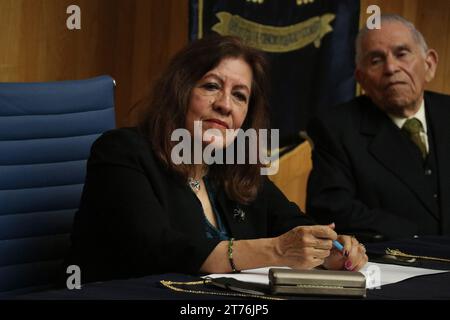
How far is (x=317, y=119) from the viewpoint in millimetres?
3781

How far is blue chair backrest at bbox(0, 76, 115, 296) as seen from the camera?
2758 millimetres

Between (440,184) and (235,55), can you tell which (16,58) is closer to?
(235,55)

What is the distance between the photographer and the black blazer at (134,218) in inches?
95.0

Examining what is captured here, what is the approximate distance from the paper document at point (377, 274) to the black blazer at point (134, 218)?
128 millimetres

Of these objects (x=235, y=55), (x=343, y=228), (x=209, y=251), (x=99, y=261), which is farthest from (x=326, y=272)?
(x=343, y=228)

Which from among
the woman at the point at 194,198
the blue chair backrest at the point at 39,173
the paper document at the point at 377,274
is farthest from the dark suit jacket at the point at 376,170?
the paper document at the point at 377,274

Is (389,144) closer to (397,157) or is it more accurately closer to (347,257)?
(397,157)

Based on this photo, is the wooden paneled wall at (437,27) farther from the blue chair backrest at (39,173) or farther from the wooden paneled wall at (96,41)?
the blue chair backrest at (39,173)

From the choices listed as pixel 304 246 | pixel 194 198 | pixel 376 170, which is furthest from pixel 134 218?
pixel 376 170

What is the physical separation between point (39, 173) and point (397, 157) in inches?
59.2

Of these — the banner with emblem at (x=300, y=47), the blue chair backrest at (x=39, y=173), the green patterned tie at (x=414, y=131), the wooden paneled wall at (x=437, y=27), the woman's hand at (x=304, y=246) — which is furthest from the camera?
the wooden paneled wall at (x=437, y=27)

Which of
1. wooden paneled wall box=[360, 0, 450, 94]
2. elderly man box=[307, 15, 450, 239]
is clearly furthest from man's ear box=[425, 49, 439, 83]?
wooden paneled wall box=[360, 0, 450, 94]

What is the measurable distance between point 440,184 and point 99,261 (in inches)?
64.2

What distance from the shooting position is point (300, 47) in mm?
4828
